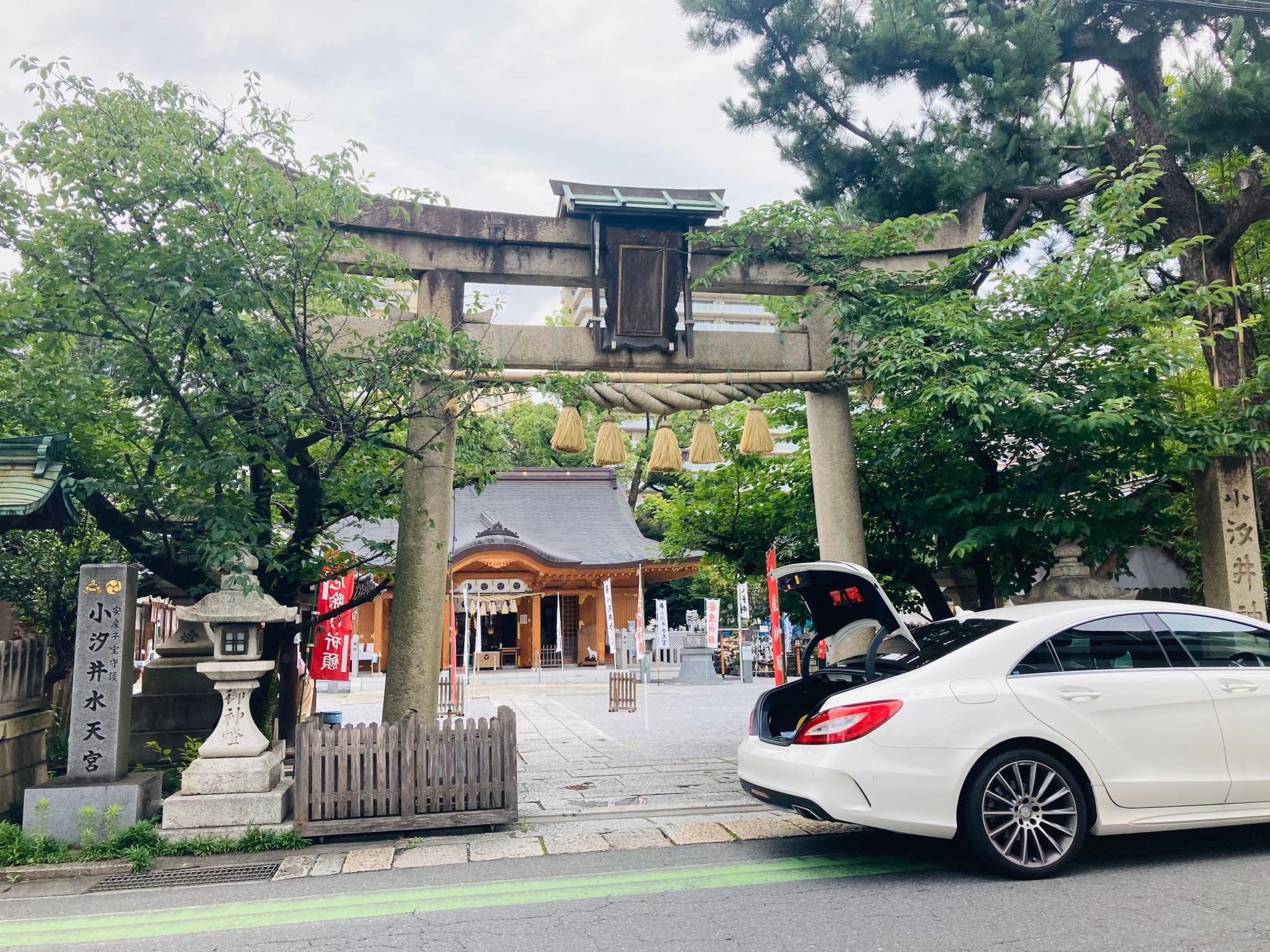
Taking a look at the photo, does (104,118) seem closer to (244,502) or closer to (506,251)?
(244,502)

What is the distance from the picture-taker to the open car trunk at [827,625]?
5.73 m

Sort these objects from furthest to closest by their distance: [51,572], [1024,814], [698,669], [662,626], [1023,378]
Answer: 1. [662,626]
2. [698,669]
3. [51,572]
4. [1023,378]
5. [1024,814]

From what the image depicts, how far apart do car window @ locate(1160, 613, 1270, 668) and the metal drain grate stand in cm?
570

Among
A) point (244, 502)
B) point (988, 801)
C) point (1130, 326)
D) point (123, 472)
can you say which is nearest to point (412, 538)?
point (244, 502)

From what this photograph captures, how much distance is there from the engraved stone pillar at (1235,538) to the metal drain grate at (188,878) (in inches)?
327

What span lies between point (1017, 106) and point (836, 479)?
4.50 meters

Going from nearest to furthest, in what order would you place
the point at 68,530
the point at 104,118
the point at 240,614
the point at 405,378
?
the point at 104,118 < the point at 240,614 < the point at 405,378 < the point at 68,530

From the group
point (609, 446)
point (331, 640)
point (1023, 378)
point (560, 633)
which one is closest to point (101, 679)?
point (331, 640)

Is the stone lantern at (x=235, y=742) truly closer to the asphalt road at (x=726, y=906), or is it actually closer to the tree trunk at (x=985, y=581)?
the asphalt road at (x=726, y=906)

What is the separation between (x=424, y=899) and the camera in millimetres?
4805

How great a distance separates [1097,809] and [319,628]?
771cm

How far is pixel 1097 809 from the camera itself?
188 inches

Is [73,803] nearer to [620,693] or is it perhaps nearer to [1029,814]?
[1029,814]

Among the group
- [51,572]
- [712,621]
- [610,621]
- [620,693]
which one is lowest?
[620,693]
